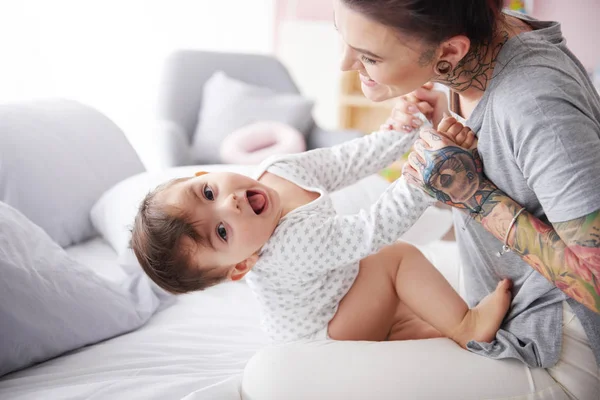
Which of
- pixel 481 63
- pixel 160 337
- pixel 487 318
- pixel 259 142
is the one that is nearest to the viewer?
pixel 481 63

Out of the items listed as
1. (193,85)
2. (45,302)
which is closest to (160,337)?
(45,302)

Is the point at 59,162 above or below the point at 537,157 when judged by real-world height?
below

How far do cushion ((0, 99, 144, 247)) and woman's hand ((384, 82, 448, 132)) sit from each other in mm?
1055

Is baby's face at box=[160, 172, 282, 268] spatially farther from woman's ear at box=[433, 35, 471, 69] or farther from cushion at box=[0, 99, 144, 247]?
cushion at box=[0, 99, 144, 247]

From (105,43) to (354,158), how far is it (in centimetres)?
215

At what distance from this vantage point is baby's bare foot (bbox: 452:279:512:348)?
1111mm

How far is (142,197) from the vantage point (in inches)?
69.0

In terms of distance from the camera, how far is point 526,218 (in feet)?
3.08

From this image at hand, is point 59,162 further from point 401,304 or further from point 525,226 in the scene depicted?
point 525,226

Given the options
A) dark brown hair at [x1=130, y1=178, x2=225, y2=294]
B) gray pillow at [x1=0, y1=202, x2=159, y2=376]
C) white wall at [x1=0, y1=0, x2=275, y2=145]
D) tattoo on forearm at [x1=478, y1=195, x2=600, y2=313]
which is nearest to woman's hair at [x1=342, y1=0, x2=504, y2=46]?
tattoo on forearm at [x1=478, y1=195, x2=600, y2=313]

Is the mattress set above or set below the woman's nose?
below

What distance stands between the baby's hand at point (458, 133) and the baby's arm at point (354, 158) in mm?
314

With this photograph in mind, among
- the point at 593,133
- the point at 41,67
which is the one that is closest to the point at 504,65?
the point at 593,133

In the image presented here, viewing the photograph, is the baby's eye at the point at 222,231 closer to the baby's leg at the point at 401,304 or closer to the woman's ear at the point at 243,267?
the woman's ear at the point at 243,267
